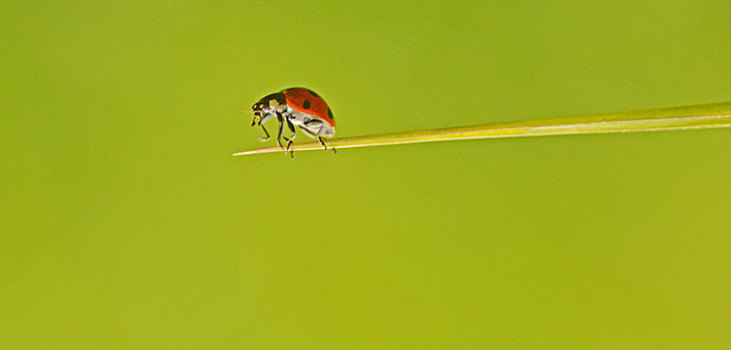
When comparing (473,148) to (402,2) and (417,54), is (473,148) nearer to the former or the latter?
(417,54)

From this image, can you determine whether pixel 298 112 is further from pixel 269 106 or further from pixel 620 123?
pixel 620 123

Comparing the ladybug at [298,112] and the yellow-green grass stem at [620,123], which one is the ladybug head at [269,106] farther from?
the yellow-green grass stem at [620,123]

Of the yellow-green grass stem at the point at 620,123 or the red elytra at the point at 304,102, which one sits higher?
the red elytra at the point at 304,102

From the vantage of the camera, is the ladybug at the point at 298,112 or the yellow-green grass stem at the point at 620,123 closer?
the yellow-green grass stem at the point at 620,123

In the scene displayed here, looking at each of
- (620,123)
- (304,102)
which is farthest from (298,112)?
(620,123)

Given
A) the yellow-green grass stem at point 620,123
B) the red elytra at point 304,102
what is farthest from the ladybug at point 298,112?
the yellow-green grass stem at point 620,123

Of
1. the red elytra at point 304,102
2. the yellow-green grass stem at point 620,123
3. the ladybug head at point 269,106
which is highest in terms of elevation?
the ladybug head at point 269,106

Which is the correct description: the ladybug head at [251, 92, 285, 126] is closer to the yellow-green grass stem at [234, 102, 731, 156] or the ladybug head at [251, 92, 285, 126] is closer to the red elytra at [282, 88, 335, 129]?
the red elytra at [282, 88, 335, 129]

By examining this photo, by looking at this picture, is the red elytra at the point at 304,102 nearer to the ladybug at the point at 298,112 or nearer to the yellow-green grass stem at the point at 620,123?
the ladybug at the point at 298,112

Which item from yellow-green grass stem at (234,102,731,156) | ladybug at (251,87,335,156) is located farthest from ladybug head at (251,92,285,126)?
yellow-green grass stem at (234,102,731,156)
